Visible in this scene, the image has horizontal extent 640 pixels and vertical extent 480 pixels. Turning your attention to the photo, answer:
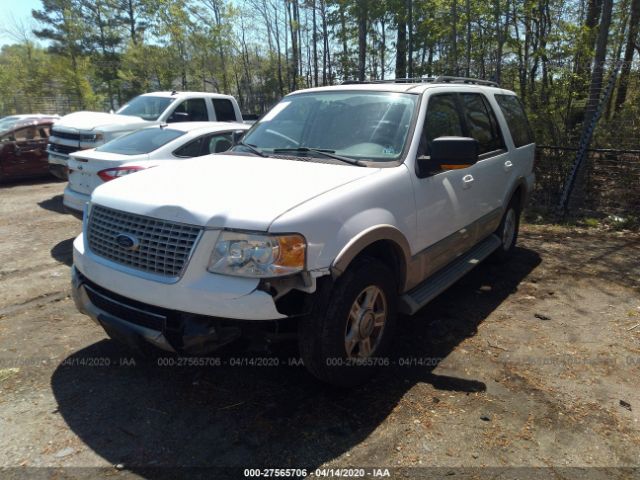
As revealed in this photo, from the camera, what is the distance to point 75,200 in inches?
235

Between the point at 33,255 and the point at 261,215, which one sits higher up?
the point at 261,215

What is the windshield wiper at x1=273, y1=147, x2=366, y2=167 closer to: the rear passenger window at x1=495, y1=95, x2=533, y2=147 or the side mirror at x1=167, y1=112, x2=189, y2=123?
the rear passenger window at x1=495, y1=95, x2=533, y2=147

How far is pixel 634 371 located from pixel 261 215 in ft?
9.75

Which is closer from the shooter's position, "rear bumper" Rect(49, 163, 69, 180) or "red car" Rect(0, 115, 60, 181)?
"rear bumper" Rect(49, 163, 69, 180)

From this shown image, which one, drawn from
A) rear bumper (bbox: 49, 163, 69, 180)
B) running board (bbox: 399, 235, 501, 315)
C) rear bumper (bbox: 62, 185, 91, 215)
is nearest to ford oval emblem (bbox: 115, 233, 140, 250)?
running board (bbox: 399, 235, 501, 315)

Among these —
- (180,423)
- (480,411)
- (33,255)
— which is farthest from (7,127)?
(480,411)

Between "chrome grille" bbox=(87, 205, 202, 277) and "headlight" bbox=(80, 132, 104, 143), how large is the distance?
6534 millimetres

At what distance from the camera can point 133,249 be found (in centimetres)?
276

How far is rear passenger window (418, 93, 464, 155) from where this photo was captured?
3620 mm

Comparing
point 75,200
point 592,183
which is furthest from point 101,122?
point 592,183

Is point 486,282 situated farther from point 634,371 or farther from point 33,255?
point 33,255

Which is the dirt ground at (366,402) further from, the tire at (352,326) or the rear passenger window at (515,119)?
the rear passenger window at (515,119)

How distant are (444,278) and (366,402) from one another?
4.60 ft

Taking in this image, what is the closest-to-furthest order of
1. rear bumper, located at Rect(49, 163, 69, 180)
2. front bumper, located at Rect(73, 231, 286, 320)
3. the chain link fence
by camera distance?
front bumper, located at Rect(73, 231, 286, 320) < the chain link fence < rear bumper, located at Rect(49, 163, 69, 180)
